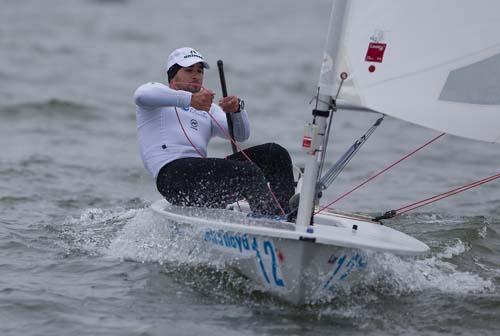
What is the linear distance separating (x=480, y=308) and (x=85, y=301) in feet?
7.24

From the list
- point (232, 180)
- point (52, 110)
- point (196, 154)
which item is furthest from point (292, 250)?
point (52, 110)

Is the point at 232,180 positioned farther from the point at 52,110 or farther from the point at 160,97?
the point at 52,110

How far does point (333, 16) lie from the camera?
488cm

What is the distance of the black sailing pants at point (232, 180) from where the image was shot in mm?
5426

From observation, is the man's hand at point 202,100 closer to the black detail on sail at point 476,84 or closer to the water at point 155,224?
the water at point 155,224

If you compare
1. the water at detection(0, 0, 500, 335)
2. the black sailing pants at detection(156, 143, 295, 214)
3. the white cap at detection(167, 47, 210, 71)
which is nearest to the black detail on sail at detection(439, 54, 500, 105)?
the water at detection(0, 0, 500, 335)

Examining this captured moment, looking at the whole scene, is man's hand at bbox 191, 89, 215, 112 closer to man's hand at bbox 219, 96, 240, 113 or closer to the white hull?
man's hand at bbox 219, 96, 240, 113

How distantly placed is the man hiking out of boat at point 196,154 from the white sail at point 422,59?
0.86 meters

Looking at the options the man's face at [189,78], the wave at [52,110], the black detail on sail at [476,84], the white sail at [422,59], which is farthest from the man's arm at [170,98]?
the wave at [52,110]

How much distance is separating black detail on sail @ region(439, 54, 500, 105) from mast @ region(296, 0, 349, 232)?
0.59m

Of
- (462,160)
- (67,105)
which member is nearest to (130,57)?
(67,105)

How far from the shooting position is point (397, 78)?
4.86 metres

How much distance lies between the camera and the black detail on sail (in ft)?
16.0

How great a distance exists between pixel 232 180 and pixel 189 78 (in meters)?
0.79
